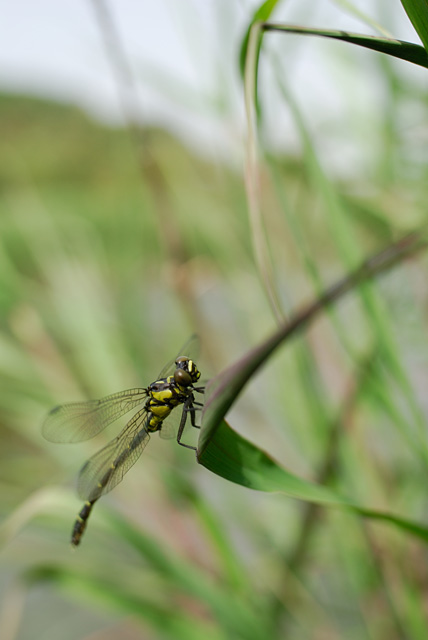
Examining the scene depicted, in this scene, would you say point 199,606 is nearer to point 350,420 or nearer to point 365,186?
point 350,420

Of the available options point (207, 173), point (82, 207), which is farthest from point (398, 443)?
point (82, 207)

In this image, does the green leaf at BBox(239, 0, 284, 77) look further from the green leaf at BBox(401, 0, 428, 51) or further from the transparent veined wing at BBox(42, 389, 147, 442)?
the transparent veined wing at BBox(42, 389, 147, 442)

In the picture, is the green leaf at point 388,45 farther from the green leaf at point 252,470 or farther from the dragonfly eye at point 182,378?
the dragonfly eye at point 182,378

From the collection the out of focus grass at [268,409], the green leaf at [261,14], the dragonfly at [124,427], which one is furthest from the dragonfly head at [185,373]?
the green leaf at [261,14]

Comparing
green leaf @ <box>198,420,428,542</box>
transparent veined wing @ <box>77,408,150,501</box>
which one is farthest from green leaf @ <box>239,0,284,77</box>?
transparent veined wing @ <box>77,408,150,501</box>

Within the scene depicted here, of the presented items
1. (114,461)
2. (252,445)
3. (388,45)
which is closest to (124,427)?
(114,461)

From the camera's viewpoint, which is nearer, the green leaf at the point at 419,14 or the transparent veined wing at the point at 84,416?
the green leaf at the point at 419,14
